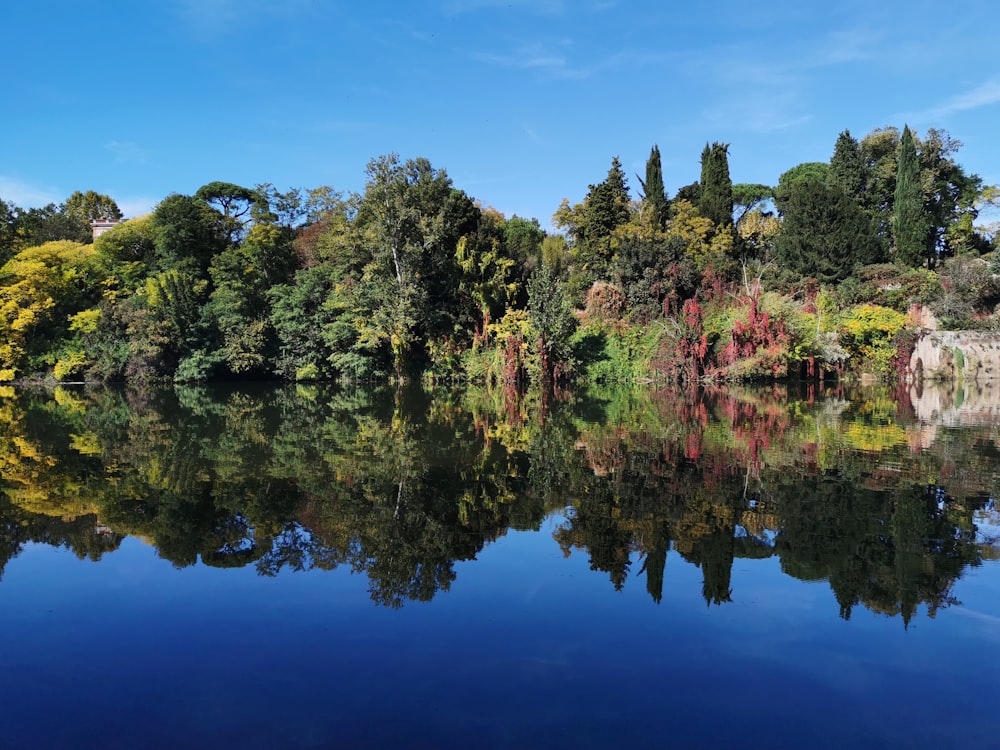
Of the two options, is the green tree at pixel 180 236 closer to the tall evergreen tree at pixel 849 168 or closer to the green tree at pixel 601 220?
the green tree at pixel 601 220

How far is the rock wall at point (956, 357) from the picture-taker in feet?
94.1

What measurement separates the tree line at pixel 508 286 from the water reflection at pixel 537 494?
13.2 metres

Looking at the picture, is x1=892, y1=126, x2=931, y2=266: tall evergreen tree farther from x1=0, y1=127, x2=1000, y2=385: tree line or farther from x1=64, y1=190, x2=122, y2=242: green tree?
x1=64, y1=190, x2=122, y2=242: green tree

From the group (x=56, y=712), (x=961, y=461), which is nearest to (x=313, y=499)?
(x=56, y=712)

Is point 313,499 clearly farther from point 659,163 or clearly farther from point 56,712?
point 659,163

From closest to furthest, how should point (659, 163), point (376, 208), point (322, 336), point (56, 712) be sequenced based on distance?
point (56, 712) < point (376, 208) < point (322, 336) < point (659, 163)

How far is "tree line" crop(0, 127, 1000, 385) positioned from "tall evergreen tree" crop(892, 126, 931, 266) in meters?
0.12

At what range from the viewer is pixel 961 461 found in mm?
10445

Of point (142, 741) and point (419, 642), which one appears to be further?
point (419, 642)

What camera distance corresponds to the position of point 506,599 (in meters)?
5.47

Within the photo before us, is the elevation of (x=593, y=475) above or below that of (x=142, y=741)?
above

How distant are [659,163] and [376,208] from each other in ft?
70.2

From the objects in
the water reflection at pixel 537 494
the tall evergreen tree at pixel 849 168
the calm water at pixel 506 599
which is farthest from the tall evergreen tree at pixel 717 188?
the calm water at pixel 506 599

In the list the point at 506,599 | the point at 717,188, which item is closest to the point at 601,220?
the point at 717,188
